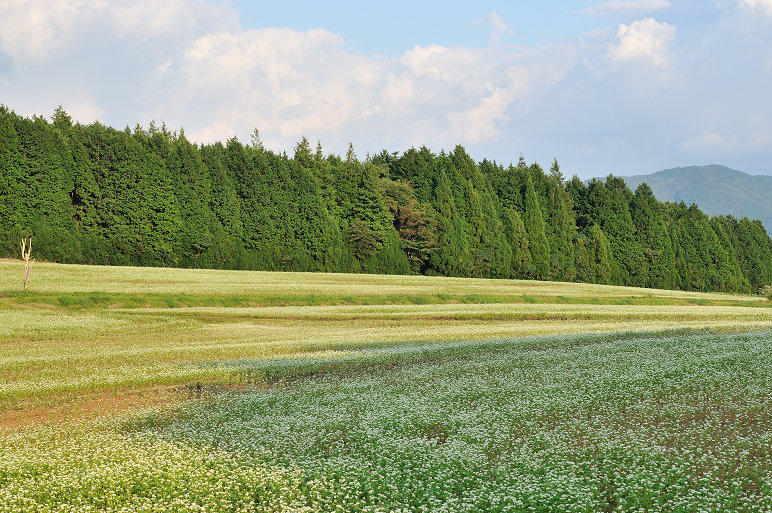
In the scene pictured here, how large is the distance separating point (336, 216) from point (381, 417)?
210 feet

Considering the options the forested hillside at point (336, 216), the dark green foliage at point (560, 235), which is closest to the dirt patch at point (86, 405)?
the forested hillside at point (336, 216)

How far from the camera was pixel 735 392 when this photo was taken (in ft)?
50.0

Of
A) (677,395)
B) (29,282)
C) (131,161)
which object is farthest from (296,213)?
(677,395)

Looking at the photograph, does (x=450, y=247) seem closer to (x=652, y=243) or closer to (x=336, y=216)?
(x=336, y=216)

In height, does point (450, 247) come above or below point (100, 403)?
above

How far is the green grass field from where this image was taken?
31.2 ft

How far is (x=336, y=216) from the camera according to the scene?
252ft

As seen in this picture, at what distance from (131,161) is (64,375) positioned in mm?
49314

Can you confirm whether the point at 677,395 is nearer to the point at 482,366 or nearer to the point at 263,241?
the point at 482,366

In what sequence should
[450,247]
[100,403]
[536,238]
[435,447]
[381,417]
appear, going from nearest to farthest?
[435,447] → [381,417] → [100,403] → [450,247] → [536,238]

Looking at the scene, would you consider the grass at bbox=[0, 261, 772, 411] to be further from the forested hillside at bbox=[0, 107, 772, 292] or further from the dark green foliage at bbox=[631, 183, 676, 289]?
the dark green foliage at bbox=[631, 183, 676, 289]

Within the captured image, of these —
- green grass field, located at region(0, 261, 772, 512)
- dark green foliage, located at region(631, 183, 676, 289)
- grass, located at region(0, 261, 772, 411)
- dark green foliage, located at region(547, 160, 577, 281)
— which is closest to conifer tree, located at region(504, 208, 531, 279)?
dark green foliage, located at region(547, 160, 577, 281)

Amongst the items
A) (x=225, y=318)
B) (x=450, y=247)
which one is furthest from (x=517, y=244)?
(x=225, y=318)

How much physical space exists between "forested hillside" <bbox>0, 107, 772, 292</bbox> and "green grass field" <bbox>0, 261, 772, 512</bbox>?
31.3 metres
